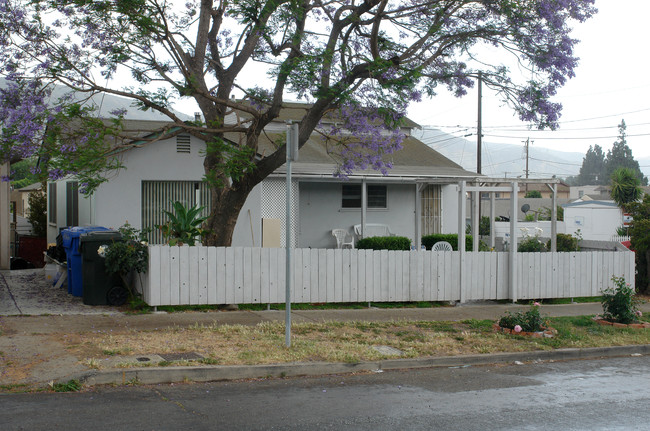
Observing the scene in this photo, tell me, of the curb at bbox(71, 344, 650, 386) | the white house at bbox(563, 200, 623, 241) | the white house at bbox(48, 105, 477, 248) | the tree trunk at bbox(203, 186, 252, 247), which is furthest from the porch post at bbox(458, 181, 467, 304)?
the white house at bbox(563, 200, 623, 241)

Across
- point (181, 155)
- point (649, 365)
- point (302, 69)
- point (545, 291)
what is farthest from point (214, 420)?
point (181, 155)

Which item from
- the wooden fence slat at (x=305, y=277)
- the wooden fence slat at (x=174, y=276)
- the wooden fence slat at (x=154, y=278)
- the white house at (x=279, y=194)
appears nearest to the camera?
the wooden fence slat at (x=154, y=278)

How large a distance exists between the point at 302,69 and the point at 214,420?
7.45m

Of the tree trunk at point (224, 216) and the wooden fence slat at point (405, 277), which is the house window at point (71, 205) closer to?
the tree trunk at point (224, 216)

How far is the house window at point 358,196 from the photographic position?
840 inches

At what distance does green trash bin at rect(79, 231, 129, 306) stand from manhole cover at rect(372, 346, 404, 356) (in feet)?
17.5

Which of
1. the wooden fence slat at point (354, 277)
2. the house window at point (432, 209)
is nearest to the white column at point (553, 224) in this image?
the wooden fence slat at point (354, 277)

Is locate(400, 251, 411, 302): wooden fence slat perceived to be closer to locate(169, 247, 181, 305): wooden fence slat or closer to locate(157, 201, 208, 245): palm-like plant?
locate(157, 201, 208, 245): palm-like plant

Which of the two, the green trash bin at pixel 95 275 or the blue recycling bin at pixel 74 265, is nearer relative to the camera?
the green trash bin at pixel 95 275

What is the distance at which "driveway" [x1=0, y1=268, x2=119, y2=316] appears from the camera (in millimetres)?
11328

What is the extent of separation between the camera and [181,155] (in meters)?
16.9

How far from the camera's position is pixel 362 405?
683 centimetres

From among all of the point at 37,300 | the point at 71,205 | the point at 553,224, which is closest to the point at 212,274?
the point at 37,300

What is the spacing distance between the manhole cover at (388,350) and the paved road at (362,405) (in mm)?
573
